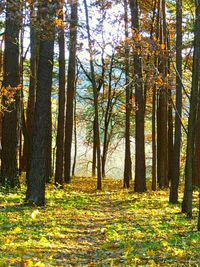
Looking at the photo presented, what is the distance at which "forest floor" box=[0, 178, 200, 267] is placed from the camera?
665 centimetres

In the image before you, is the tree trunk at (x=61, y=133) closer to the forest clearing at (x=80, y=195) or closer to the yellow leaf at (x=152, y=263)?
the forest clearing at (x=80, y=195)

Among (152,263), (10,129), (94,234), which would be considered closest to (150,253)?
(152,263)

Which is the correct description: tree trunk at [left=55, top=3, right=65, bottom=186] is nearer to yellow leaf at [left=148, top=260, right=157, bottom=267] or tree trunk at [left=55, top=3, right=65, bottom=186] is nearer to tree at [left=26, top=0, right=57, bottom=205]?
tree at [left=26, top=0, right=57, bottom=205]

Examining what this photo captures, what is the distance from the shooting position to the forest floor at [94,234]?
6648 mm

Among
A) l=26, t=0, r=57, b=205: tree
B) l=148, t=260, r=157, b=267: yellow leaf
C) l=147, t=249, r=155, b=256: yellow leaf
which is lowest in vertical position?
l=148, t=260, r=157, b=267: yellow leaf

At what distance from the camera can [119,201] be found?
1433 centimetres

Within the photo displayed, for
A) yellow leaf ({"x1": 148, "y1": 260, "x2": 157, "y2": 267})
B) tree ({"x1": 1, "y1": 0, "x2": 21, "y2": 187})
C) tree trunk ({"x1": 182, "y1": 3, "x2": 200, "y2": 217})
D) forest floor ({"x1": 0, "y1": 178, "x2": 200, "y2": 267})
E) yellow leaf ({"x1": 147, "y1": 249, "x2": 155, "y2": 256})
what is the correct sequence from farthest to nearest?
tree ({"x1": 1, "y1": 0, "x2": 21, "y2": 187})
tree trunk ({"x1": 182, "y1": 3, "x2": 200, "y2": 217})
yellow leaf ({"x1": 147, "y1": 249, "x2": 155, "y2": 256})
forest floor ({"x1": 0, "y1": 178, "x2": 200, "y2": 267})
yellow leaf ({"x1": 148, "y1": 260, "x2": 157, "y2": 267})

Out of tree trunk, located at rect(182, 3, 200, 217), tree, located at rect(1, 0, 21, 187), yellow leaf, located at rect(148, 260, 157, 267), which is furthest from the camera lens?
tree, located at rect(1, 0, 21, 187)

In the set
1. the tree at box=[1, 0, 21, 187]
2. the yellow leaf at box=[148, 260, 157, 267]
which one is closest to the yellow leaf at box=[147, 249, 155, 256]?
the yellow leaf at box=[148, 260, 157, 267]

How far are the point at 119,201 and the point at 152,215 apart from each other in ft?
9.40

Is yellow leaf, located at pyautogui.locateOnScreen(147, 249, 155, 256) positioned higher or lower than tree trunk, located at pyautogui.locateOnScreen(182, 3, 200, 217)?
lower

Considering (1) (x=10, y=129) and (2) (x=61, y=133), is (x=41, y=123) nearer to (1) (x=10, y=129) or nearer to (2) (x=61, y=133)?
(1) (x=10, y=129)

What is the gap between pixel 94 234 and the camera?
8727 millimetres

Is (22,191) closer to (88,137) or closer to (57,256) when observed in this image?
(57,256)
